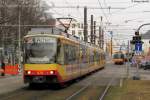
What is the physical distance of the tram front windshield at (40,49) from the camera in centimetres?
2836

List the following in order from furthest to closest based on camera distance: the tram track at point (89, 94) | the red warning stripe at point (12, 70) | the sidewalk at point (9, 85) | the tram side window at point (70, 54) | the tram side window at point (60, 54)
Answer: the red warning stripe at point (12, 70) < the tram side window at point (70, 54) < the sidewalk at point (9, 85) < the tram side window at point (60, 54) < the tram track at point (89, 94)

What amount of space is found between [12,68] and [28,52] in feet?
92.2

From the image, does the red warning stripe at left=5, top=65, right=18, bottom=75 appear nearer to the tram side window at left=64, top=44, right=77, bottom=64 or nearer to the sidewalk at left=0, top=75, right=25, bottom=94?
the sidewalk at left=0, top=75, right=25, bottom=94

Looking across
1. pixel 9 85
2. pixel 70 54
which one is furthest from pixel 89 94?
pixel 9 85

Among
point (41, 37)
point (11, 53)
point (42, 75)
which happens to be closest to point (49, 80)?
point (42, 75)

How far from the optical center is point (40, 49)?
2847 cm

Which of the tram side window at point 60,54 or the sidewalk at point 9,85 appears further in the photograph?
the sidewalk at point 9,85

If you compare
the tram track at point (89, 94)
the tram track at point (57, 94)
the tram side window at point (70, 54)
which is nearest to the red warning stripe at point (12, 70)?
the tram side window at point (70, 54)

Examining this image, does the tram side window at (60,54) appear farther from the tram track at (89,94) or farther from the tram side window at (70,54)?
the tram track at (89,94)

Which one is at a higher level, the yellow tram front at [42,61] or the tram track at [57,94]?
the yellow tram front at [42,61]

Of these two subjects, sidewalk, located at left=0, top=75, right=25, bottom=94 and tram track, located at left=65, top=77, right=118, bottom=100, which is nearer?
tram track, located at left=65, top=77, right=118, bottom=100

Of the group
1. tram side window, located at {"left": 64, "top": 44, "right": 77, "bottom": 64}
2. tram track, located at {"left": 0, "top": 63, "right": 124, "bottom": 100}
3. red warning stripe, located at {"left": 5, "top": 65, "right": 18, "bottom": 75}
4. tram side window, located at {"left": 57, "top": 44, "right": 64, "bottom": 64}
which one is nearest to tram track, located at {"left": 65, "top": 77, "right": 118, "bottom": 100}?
tram track, located at {"left": 0, "top": 63, "right": 124, "bottom": 100}

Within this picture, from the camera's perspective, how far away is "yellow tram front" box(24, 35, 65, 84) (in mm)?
28312

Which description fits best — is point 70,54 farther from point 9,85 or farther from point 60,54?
point 9,85
